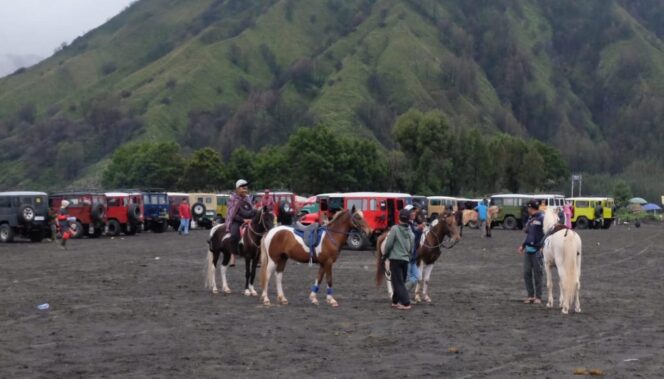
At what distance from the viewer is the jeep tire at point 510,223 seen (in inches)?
2414

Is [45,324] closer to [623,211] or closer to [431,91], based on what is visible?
[623,211]

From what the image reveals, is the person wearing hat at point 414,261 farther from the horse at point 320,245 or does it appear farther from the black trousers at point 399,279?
the horse at point 320,245

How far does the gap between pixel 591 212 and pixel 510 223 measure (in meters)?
6.97

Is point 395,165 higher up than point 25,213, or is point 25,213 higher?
point 395,165

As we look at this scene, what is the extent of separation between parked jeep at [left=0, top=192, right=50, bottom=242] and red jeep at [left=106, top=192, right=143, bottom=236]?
5.58 metres

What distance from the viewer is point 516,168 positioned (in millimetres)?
109688

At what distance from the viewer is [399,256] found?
55.2 feet

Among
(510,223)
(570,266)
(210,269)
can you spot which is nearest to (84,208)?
(510,223)

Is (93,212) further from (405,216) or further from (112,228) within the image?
(405,216)

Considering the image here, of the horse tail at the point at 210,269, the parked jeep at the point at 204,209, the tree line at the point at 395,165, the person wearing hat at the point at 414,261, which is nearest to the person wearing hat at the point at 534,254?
the person wearing hat at the point at 414,261

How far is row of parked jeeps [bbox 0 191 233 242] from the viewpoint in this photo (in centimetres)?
4303

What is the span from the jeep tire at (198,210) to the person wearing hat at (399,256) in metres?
42.4

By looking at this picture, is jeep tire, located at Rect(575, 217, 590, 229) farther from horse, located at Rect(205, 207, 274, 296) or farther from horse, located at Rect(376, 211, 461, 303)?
horse, located at Rect(205, 207, 274, 296)

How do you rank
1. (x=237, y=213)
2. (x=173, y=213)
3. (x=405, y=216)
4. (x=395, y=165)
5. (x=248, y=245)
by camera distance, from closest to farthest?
1. (x=405, y=216)
2. (x=248, y=245)
3. (x=237, y=213)
4. (x=173, y=213)
5. (x=395, y=165)
